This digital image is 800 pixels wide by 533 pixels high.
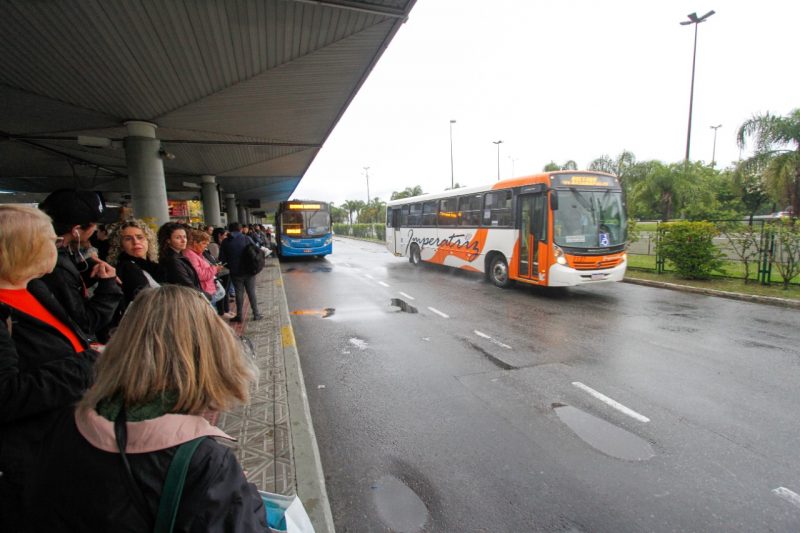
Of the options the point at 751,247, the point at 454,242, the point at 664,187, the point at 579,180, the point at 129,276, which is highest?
the point at 664,187

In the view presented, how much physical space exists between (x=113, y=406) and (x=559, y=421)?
3.81 m

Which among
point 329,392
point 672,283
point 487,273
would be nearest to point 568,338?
point 329,392

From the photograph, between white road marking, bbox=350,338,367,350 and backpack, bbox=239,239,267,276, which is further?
backpack, bbox=239,239,267,276

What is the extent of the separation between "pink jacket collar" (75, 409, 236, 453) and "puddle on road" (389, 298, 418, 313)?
7816 millimetres

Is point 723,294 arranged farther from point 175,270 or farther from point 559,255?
point 175,270

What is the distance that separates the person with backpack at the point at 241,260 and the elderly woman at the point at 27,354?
17.2 ft

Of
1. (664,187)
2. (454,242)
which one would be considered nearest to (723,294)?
(454,242)

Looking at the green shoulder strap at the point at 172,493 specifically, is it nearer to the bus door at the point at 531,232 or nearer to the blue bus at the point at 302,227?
the bus door at the point at 531,232

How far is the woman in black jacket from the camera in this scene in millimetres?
4469

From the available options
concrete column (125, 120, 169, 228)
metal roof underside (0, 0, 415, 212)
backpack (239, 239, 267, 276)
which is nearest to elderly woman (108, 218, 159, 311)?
backpack (239, 239, 267, 276)

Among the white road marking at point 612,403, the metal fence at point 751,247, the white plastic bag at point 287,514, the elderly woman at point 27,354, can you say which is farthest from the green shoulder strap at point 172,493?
the metal fence at point 751,247

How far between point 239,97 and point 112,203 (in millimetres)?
32518

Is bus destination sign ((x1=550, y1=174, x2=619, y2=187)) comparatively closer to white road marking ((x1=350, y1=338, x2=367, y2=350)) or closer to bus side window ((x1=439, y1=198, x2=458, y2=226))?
bus side window ((x1=439, y1=198, x2=458, y2=226))

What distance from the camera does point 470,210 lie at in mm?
13352
